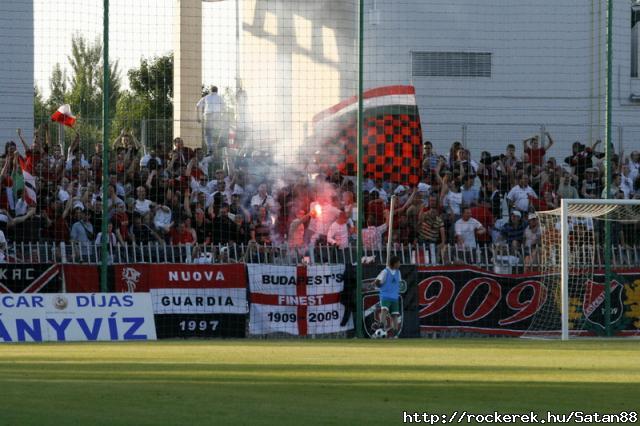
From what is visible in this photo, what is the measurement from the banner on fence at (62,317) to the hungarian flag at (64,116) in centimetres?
389

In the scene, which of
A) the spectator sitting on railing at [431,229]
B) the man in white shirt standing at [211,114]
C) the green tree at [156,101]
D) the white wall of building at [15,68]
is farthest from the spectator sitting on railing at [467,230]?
the white wall of building at [15,68]

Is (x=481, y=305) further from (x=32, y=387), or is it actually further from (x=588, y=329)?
(x=32, y=387)

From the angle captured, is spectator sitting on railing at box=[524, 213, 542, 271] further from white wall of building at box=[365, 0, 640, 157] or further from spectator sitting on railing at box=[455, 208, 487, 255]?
white wall of building at box=[365, 0, 640, 157]

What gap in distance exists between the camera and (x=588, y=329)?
24.0 m

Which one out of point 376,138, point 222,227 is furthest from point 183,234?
point 376,138

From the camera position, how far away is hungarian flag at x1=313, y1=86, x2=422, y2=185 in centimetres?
2395

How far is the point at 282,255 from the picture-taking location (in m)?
23.3

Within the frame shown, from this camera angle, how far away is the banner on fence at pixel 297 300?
910 inches

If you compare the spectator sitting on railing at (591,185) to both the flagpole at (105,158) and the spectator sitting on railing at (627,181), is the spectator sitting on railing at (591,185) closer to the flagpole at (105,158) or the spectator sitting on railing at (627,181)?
the spectator sitting on railing at (627,181)

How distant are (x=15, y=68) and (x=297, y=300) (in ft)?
21.5

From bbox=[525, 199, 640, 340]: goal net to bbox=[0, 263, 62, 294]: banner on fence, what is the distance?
8.74m

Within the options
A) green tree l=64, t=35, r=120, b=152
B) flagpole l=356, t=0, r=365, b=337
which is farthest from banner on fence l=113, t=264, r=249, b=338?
green tree l=64, t=35, r=120, b=152

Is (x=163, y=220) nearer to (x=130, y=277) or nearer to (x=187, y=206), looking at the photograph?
(x=187, y=206)

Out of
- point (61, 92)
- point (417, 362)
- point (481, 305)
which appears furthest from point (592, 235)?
point (61, 92)
